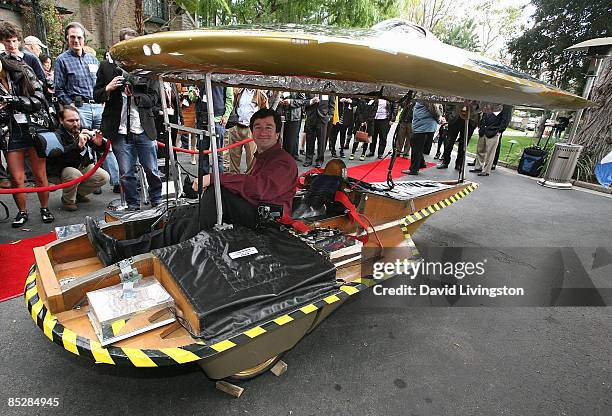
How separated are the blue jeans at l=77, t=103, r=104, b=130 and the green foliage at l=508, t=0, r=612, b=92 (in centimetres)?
1681

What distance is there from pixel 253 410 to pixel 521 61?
20.1 meters

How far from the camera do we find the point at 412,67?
176 cm

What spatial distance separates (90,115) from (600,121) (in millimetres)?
11197

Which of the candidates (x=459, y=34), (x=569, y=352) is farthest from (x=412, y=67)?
(x=459, y=34)

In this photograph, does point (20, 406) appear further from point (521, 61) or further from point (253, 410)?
point (521, 61)

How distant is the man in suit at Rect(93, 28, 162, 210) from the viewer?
396cm

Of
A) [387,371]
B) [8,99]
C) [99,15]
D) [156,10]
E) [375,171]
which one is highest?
[156,10]

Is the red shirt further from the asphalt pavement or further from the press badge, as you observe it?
the press badge

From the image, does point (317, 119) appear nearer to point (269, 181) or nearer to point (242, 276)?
point (269, 181)

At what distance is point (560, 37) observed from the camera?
593 inches

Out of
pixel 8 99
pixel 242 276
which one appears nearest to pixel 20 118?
pixel 8 99

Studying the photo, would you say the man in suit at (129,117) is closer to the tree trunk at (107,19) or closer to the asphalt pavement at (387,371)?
the asphalt pavement at (387,371)

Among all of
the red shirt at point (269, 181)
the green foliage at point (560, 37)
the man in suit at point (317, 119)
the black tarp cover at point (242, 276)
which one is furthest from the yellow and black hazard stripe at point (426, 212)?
the green foliage at point (560, 37)

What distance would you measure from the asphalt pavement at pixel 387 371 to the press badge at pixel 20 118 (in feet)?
6.79
